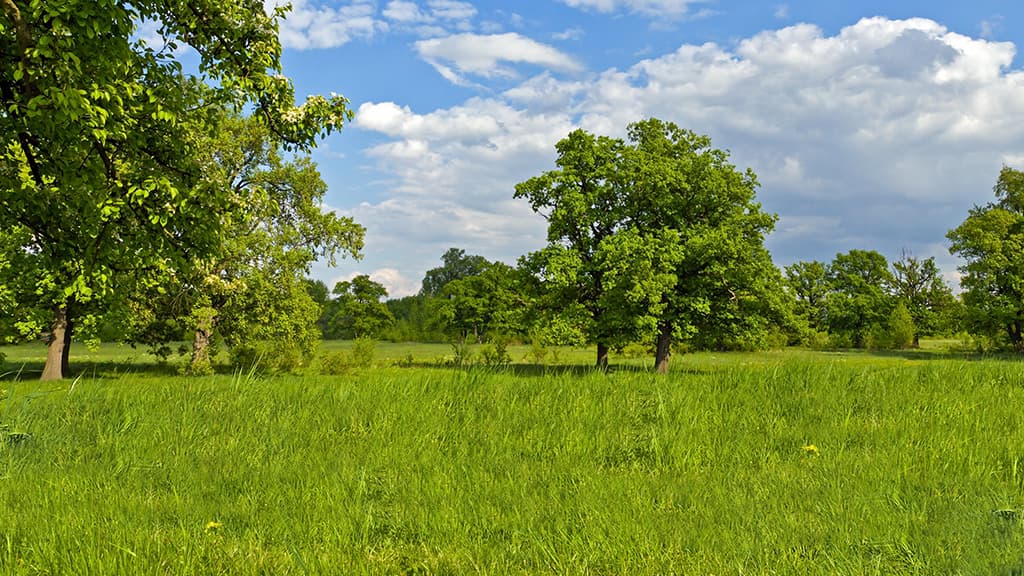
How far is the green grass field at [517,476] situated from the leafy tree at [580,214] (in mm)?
22041

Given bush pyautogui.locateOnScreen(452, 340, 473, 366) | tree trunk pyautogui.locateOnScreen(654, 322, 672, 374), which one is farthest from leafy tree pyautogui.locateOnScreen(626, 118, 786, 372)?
bush pyautogui.locateOnScreen(452, 340, 473, 366)

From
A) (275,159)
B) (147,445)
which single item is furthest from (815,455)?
(275,159)

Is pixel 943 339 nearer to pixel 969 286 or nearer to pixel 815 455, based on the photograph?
pixel 969 286

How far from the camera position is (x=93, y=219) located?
10234 mm

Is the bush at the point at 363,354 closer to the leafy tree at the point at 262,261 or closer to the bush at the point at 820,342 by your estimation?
the leafy tree at the point at 262,261

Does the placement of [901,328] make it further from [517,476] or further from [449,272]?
[449,272]

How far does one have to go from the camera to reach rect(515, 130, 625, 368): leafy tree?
31438mm

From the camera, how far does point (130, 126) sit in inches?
412

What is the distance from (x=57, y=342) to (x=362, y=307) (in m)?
71.4

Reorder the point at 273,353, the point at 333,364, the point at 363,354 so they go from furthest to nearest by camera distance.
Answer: the point at 363,354, the point at 333,364, the point at 273,353

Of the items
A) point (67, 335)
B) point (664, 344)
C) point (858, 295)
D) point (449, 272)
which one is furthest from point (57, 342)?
point (449, 272)

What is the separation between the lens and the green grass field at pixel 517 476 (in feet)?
12.6

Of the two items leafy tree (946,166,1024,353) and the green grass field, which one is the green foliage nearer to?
leafy tree (946,166,1024,353)

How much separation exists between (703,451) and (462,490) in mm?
2745
